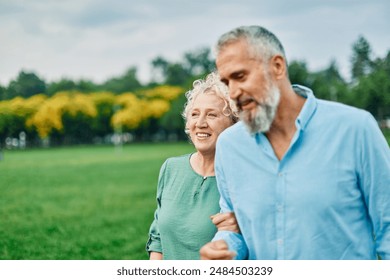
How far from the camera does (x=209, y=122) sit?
1810mm

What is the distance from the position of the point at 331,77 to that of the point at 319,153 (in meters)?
4.58

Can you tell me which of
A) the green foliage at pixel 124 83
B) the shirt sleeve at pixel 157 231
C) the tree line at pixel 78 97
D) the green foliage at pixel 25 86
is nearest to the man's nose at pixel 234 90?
the tree line at pixel 78 97

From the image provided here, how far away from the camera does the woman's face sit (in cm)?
181

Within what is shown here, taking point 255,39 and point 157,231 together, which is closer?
point 255,39

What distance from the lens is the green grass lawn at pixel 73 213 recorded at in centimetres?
496

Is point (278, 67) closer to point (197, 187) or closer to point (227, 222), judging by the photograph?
point (227, 222)

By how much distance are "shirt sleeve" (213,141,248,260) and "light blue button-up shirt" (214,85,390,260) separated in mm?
17

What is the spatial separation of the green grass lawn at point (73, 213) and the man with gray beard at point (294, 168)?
3.47m

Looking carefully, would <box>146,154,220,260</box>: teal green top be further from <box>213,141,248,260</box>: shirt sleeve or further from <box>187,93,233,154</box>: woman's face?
<box>213,141,248,260</box>: shirt sleeve

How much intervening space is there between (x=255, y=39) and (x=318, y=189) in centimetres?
45

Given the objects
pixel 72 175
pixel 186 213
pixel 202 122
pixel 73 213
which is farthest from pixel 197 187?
pixel 72 175

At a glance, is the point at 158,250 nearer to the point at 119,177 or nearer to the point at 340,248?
the point at 340,248
